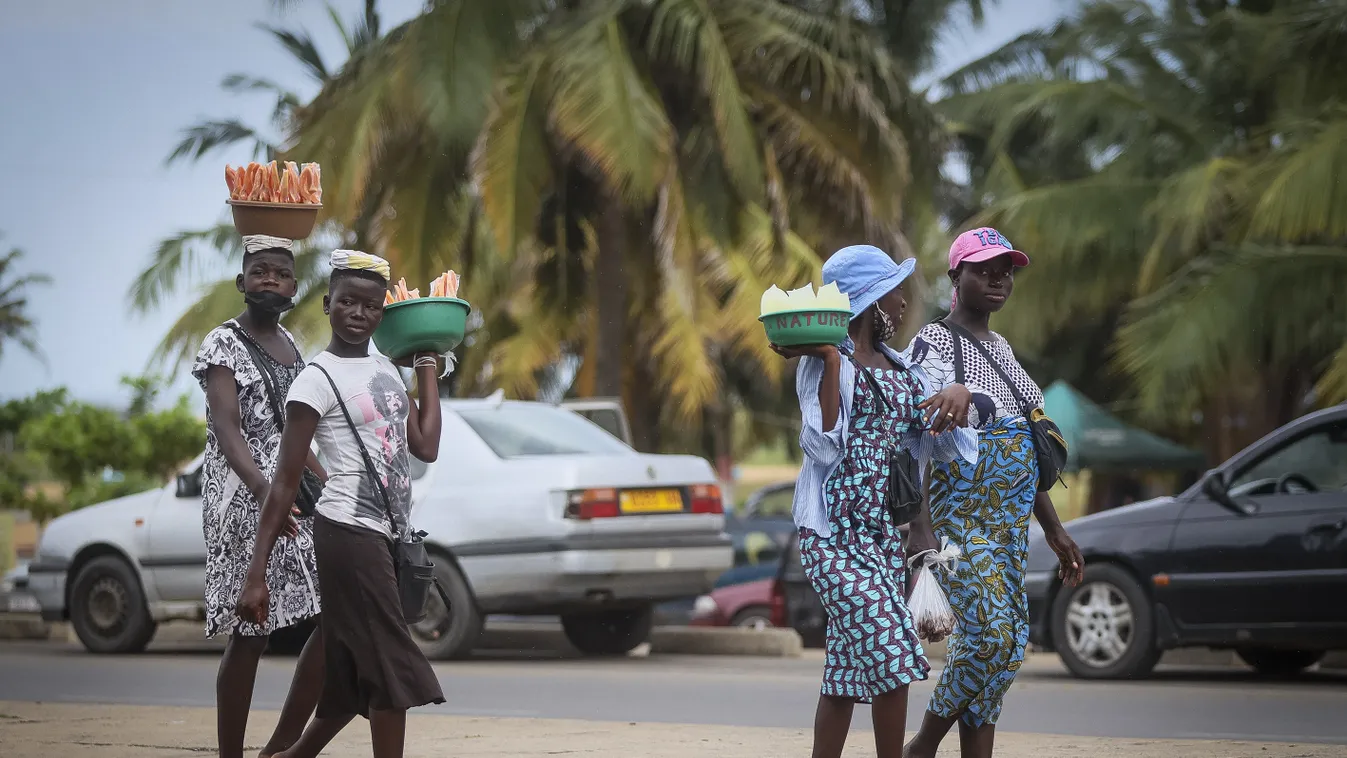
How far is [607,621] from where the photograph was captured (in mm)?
12539

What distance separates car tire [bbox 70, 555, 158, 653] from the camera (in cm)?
1259

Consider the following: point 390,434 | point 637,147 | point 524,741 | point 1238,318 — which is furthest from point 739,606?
point 390,434

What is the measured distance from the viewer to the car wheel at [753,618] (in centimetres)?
1609

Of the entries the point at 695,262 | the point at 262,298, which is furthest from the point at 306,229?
the point at 695,262

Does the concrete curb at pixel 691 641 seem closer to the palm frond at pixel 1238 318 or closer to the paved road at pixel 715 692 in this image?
the paved road at pixel 715 692

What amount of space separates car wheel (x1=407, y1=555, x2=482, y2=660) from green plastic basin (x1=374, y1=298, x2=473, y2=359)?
612 cm

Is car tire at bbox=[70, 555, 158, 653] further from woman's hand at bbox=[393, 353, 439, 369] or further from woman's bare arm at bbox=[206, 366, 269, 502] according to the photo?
woman's hand at bbox=[393, 353, 439, 369]

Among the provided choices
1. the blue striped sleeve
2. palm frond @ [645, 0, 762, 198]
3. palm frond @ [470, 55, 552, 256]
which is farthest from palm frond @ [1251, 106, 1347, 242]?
the blue striped sleeve

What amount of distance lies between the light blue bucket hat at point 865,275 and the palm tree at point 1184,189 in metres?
12.6

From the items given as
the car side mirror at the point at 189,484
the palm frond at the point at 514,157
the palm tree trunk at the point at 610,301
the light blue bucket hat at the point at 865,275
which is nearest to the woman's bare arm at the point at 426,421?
the light blue bucket hat at the point at 865,275

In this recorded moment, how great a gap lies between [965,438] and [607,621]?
7497 millimetres

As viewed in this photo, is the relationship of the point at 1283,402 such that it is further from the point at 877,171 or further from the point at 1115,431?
the point at 877,171

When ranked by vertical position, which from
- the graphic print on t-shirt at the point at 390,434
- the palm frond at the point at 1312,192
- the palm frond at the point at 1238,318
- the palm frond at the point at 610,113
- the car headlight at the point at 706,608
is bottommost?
the car headlight at the point at 706,608

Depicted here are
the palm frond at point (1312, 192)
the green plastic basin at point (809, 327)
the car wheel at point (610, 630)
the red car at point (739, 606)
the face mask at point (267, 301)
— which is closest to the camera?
the green plastic basin at point (809, 327)
